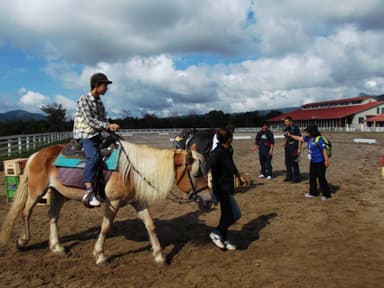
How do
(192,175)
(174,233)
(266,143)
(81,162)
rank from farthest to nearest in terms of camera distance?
1. (266,143)
2. (174,233)
3. (81,162)
4. (192,175)

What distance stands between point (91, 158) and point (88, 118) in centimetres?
56

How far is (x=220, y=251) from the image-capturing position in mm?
4500

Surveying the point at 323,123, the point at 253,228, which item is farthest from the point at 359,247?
the point at 323,123

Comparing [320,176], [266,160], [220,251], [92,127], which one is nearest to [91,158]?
[92,127]

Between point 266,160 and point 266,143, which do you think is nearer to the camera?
point 266,143

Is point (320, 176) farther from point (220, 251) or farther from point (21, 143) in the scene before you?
point (21, 143)

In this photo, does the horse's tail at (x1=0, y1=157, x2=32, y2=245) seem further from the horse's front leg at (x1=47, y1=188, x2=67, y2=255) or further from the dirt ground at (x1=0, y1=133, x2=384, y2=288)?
the horse's front leg at (x1=47, y1=188, x2=67, y2=255)

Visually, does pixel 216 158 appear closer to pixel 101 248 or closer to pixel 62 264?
pixel 101 248

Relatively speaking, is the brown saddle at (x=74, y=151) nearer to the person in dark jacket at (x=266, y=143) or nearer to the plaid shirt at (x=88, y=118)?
the plaid shirt at (x=88, y=118)

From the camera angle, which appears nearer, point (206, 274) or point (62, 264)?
point (206, 274)

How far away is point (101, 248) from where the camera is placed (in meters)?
4.17

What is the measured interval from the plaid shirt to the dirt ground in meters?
1.84

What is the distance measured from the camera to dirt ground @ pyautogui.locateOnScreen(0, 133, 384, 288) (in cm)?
367

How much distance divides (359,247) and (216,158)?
101 inches
